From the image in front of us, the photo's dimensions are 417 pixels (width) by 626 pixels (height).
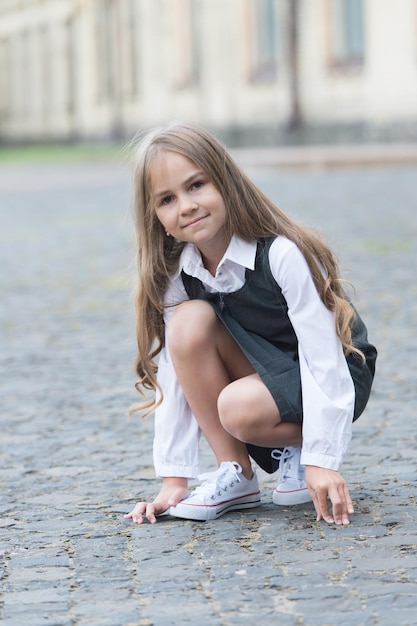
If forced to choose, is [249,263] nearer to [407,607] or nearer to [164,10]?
[407,607]

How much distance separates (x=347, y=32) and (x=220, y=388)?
25992 millimetres

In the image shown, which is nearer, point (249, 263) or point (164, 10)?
point (249, 263)

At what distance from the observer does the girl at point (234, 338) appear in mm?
3283

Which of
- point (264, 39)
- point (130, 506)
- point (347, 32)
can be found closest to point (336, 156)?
point (347, 32)

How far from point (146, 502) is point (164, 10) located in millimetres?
33428

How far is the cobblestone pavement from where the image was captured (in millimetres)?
2746

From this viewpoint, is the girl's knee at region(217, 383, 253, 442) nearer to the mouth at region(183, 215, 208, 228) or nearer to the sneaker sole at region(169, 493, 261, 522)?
the sneaker sole at region(169, 493, 261, 522)

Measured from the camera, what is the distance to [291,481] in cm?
349

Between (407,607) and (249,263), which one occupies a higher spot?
(249,263)

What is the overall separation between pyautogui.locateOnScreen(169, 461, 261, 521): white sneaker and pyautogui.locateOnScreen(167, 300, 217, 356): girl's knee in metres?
0.33

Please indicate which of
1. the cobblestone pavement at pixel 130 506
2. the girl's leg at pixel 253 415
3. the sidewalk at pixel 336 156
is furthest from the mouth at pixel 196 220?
the sidewalk at pixel 336 156

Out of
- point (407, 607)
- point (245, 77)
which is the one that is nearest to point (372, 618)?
point (407, 607)

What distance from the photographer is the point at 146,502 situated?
3580 mm

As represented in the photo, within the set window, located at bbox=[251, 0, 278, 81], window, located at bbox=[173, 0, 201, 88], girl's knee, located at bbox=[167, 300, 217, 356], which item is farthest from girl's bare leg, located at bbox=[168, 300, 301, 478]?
window, located at bbox=[173, 0, 201, 88]
